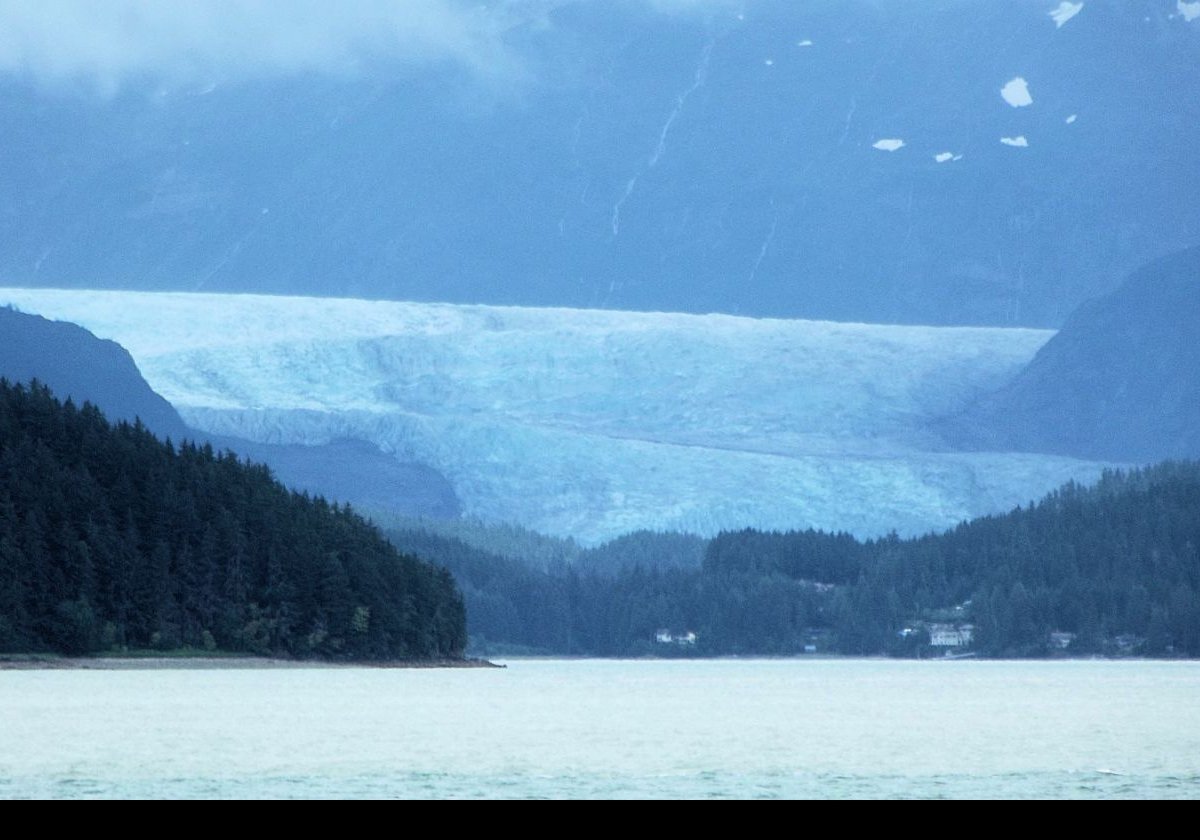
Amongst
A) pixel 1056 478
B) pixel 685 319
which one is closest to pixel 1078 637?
pixel 1056 478

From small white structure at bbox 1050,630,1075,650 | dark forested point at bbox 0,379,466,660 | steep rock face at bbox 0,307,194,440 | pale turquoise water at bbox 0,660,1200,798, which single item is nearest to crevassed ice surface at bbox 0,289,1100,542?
steep rock face at bbox 0,307,194,440

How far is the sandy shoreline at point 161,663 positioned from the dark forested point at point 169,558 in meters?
0.61

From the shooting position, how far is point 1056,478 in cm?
14775

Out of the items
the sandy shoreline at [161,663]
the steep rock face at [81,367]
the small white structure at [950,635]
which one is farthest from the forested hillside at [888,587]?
the sandy shoreline at [161,663]

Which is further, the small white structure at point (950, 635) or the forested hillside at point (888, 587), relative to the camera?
the small white structure at point (950, 635)

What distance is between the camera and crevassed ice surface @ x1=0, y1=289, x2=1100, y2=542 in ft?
452

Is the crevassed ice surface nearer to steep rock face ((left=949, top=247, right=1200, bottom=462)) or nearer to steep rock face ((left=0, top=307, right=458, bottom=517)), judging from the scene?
steep rock face ((left=0, top=307, right=458, bottom=517))

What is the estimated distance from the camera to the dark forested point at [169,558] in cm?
7981

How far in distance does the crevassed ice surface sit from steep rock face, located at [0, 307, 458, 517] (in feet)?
5.17

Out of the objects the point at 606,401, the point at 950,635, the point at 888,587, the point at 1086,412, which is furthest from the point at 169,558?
the point at 1086,412

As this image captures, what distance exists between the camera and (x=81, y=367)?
162375 mm

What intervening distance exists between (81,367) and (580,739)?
125008mm

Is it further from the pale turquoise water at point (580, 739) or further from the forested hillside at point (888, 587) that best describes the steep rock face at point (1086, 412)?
the pale turquoise water at point (580, 739)

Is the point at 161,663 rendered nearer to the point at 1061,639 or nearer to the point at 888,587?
the point at 888,587
